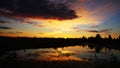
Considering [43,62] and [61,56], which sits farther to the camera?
[61,56]

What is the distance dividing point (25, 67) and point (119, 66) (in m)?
11.2

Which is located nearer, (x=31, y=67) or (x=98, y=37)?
(x=31, y=67)

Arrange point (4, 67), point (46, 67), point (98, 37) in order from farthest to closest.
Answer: point (98, 37), point (46, 67), point (4, 67)

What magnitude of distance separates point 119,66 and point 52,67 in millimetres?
8032

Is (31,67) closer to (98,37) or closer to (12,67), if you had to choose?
(12,67)

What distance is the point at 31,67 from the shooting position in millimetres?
19062

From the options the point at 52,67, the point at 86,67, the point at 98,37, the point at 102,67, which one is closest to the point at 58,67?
the point at 52,67

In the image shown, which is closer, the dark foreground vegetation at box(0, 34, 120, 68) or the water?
the dark foreground vegetation at box(0, 34, 120, 68)

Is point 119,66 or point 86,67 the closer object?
point 119,66

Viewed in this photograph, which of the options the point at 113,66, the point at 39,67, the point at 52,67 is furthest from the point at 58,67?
the point at 113,66

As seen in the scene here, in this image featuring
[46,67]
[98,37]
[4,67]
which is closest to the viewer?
[4,67]

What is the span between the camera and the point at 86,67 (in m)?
20.0

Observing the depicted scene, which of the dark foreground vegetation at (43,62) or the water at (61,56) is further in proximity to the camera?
the water at (61,56)

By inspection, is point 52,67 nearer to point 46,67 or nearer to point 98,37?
point 46,67
